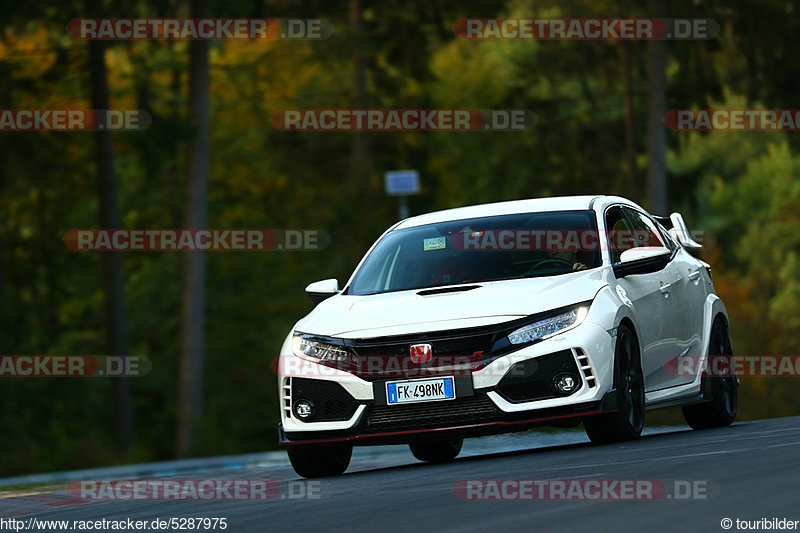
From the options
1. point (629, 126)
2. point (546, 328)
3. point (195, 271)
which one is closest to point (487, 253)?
→ point (546, 328)

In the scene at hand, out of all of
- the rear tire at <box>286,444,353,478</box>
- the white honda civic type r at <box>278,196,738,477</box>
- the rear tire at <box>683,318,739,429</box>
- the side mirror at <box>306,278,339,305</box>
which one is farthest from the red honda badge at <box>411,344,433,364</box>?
the rear tire at <box>683,318,739,429</box>

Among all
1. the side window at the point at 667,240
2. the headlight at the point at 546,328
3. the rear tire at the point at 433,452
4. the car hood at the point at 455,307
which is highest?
the side window at the point at 667,240

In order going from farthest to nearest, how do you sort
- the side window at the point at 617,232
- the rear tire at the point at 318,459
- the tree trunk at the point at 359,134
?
the tree trunk at the point at 359,134, the side window at the point at 617,232, the rear tire at the point at 318,459

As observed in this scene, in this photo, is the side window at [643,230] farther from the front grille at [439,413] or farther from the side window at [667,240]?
the front grille at [439,413]

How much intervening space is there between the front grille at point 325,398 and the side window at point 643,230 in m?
3.21

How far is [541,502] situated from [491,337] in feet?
8.00

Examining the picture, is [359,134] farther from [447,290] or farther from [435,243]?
[447,290]

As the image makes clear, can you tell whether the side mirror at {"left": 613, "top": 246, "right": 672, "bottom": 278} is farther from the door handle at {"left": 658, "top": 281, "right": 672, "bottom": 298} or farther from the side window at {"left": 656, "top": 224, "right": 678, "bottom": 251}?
the side window at {"left": 656, "top": 224, "right": 678, "bottom": 251}

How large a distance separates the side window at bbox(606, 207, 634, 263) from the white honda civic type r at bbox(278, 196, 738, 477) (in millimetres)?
20

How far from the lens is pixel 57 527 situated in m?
8.70

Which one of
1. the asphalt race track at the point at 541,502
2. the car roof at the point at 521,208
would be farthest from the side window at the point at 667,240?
the asphalt race track at the point at 541,502

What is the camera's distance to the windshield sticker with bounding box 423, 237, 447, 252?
38.1 feet

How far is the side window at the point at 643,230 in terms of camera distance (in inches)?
490

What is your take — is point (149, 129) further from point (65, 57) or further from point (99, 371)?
point (99, 371)
